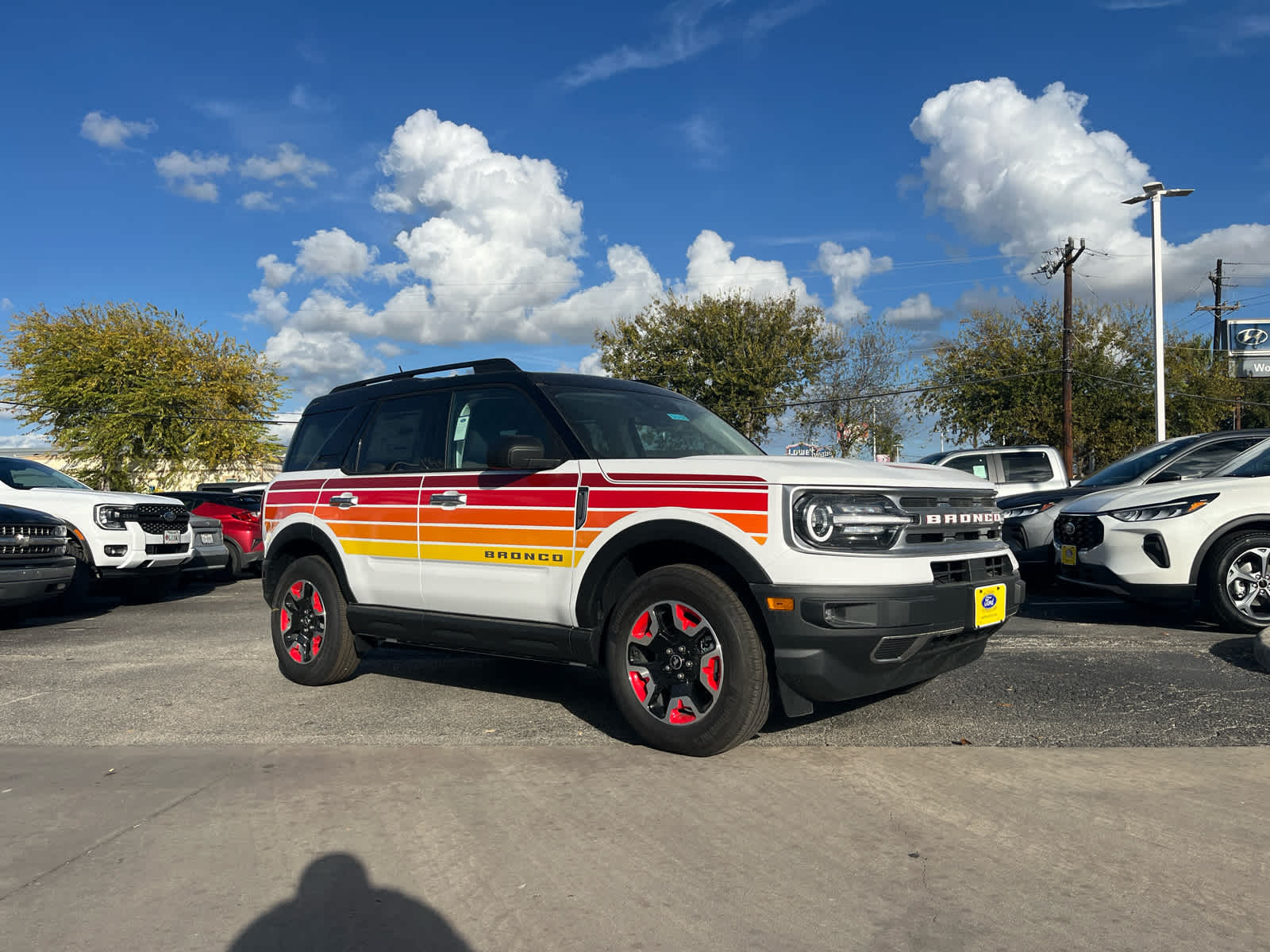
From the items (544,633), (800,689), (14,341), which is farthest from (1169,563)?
(14,341)

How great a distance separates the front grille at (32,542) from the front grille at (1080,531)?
9583 millimetres

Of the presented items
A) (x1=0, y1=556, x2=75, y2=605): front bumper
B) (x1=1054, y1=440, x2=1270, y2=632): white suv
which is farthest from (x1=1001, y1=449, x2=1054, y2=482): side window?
(x1=0, y1=556, x2=75, y2=605): front bumper

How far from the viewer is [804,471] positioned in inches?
175

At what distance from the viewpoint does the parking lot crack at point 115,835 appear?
3441mm

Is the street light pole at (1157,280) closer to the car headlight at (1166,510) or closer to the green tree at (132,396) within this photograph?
the car headlight at (1166,510)

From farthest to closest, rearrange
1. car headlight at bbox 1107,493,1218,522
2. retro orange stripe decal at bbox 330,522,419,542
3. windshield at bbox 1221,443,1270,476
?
windshield at bbox 1221,443,1270,476 < car headlight at bbox 1107,493,1218,522 < retro orange stripe decal at bbox 330,522,419,542

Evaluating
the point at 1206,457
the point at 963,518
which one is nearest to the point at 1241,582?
the point at 1206,457

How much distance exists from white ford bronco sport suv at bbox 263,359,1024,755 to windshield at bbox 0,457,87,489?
273 inches

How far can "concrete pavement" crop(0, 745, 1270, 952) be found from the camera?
2984mm

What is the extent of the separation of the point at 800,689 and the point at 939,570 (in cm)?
83

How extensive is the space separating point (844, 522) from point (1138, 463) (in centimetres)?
735

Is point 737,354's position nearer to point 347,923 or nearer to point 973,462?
point 973,462

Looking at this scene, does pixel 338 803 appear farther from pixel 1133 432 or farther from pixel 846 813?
pixel 1133 432

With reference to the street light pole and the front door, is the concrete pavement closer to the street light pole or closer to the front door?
the front door
